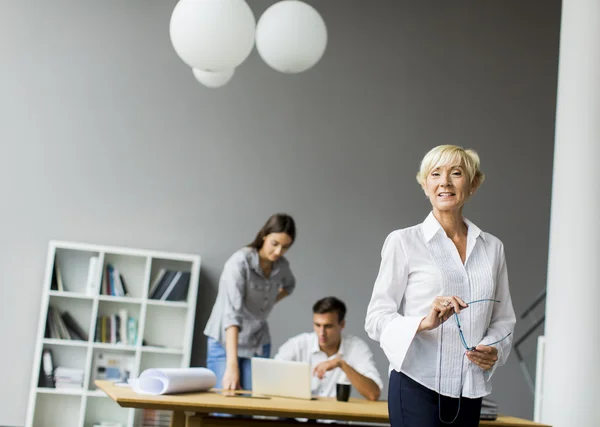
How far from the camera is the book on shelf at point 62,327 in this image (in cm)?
568

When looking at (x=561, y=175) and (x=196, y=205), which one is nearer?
(x=561, y=175)

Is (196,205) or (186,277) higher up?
(196,205)

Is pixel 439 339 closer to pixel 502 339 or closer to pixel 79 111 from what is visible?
pixel 502 339

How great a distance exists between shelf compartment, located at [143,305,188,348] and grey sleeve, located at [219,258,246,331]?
1.87 m

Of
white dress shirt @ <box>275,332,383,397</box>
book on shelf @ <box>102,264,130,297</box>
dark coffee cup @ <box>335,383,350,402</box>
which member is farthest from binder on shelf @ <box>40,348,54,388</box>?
dark coffee cup @ <box>335,383,350,402</box>

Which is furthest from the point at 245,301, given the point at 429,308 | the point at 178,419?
the point at 429,308

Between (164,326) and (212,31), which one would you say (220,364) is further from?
(164,326)

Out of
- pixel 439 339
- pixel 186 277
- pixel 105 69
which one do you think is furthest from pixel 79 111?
pixel 439 339

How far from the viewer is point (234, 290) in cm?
415

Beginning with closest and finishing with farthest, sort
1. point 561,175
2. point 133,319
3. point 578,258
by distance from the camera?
1. point 578,258
2. point 561,175
3. point 133,319

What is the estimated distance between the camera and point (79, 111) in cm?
618

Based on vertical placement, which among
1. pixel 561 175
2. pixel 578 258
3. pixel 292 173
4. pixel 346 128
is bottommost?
pixel 578 258

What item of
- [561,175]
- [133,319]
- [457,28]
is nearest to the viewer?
[561,175]

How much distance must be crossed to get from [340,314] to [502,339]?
2.29 metres
